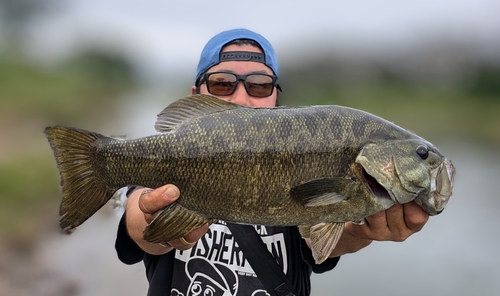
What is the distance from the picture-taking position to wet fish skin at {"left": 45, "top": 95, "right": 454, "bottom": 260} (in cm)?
204

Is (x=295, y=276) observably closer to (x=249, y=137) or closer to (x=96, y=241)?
(x=249, y=137)

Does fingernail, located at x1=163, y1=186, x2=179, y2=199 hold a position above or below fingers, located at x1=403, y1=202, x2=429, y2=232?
above

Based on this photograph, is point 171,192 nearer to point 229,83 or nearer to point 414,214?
point 414,214

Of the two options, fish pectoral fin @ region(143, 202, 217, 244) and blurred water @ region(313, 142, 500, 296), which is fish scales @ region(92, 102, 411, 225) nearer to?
fish pectoral fin @ region(143, 202, 217, 244)

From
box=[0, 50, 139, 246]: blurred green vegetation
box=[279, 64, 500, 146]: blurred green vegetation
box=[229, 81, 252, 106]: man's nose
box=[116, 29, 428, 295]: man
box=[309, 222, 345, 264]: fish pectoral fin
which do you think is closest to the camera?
box=[309, 222, 345, 264]: fish pectoral fin

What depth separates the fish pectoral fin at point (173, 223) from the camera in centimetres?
212

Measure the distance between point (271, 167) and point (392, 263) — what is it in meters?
5.77

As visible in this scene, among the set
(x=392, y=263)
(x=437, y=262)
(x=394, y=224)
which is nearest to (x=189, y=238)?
(x=394, y=224)

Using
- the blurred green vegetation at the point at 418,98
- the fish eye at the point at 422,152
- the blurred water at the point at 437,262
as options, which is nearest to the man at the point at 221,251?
the fish eye at the point at 422,152

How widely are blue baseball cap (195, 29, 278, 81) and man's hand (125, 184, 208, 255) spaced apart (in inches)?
47.6

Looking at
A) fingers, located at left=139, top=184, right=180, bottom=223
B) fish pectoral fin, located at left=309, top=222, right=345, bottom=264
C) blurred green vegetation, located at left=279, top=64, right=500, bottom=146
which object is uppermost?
fingers, located at left=139, top=184, right=180, bottom=223

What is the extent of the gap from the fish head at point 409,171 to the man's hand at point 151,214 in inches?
34.7

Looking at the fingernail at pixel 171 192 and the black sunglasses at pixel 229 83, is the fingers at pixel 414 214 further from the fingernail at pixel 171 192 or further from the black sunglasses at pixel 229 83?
the black sunglasses at pixel 229 83

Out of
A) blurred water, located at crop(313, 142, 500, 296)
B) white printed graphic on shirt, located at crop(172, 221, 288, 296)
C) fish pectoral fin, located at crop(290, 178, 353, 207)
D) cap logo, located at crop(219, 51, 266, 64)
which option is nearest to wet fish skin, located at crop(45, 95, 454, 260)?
fish pectoral fin, located at crop(290, 178, 353, 207)
